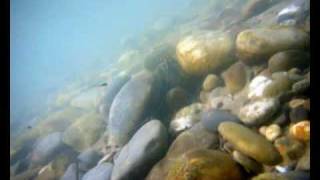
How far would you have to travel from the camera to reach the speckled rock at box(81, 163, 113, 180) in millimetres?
5398

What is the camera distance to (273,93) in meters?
4.87

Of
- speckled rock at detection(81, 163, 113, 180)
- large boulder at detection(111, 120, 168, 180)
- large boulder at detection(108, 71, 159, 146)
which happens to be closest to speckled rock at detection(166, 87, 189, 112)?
large boulder at detection(108, 71, 159, 146)

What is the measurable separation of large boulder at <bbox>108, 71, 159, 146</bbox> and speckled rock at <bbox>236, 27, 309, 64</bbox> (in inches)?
74.2

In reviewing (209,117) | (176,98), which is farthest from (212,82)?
(209,117)

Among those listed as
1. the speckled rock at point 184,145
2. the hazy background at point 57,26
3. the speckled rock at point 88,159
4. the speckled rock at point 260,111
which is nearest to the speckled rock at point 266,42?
the speckled rock at point 260,111

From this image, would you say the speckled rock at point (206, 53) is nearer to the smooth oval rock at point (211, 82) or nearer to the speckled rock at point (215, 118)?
the smooth oval rock at point (211, 82)

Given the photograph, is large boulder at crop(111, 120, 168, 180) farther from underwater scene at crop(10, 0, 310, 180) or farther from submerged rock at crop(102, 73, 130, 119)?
submerged rock at crop(102, 73, 130, 119)

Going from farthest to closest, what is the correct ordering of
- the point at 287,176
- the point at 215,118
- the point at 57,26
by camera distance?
1. the point at 57,26
2. the point at 215,118
3. the point at 287,176

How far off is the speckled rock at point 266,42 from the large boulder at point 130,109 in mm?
1884

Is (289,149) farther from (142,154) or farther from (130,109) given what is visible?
(130,109)

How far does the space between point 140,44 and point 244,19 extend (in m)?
9.09

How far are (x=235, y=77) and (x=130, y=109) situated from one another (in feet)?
6.79

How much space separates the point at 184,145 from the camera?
5.12 metres
